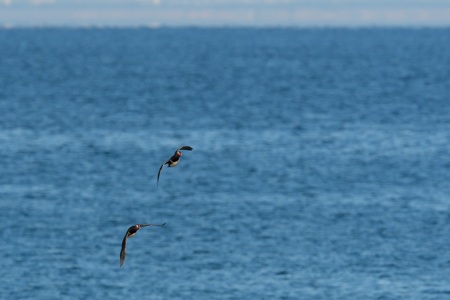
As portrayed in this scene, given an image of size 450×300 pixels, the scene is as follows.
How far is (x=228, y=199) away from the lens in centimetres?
7381

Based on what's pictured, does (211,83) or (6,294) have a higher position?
(211,83)

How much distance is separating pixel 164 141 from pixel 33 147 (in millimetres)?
9772

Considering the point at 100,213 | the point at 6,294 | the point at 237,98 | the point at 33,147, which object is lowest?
the point at 6,294

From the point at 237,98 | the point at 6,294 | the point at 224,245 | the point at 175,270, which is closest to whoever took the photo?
the point at 6,294

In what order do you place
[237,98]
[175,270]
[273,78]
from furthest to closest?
[273,78] → [237,98] → [175,270]

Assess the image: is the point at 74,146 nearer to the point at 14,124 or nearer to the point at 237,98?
the point at 14,124

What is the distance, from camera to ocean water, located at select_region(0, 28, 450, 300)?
55.4 m

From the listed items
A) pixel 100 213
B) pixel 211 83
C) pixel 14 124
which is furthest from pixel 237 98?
pixel 100 213

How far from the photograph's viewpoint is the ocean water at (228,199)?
5541cm

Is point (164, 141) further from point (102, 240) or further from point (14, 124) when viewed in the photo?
point (102, 240)

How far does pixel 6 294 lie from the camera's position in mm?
53062

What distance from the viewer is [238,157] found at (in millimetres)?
89375

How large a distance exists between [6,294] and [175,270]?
7564 millimetres

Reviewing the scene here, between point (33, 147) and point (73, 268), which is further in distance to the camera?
point (33, 147)
